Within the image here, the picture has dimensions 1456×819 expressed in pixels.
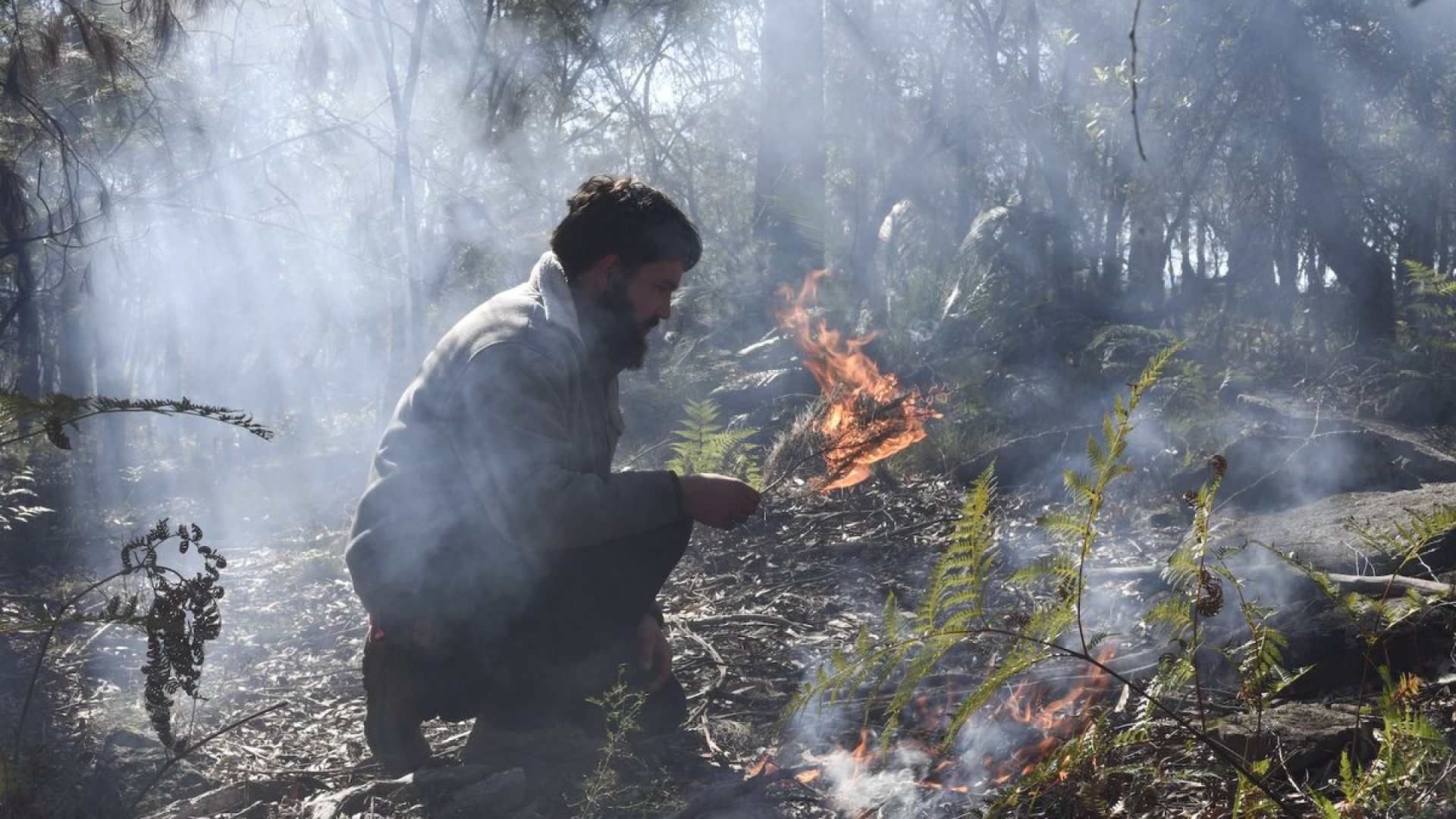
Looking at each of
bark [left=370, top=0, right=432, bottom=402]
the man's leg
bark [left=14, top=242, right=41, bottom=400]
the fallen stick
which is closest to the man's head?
the man's leg

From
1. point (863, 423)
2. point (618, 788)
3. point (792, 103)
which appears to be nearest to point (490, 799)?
point (618, 788)

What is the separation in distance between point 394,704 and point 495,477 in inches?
32.2

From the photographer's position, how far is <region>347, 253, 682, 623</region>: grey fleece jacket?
8.68ft

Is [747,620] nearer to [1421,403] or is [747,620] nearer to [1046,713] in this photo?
[1046,713]

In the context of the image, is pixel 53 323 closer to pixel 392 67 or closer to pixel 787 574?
pixel 392 67

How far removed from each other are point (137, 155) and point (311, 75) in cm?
570

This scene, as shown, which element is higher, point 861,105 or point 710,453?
point 861,105

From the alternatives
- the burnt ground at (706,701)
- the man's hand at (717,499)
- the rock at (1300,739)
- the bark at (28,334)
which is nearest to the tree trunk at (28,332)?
the bark at (28,334)

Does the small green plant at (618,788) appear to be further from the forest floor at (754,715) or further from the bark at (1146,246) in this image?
the bark at (1146,246)

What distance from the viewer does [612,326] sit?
119 inches

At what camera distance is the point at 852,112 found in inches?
580

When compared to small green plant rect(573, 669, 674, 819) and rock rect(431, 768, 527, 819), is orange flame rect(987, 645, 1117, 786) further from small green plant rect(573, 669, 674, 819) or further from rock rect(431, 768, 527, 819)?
rock rect(431, 768, 527, 819)

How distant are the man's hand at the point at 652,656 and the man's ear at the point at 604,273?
111 cm

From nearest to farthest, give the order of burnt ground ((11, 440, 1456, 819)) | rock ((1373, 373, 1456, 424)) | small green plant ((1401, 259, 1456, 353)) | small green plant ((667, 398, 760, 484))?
burnt ground ((11, 440, 1456, 819)), small green plant ((1401, 259, 1456, 353)), small green plant ((667, 398, 760, 484)), rock ((1373, 373, 1456, 424))
